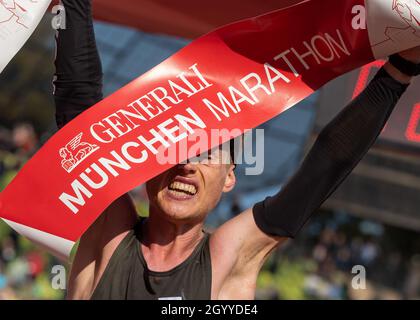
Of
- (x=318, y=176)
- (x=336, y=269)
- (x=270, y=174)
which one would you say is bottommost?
(x=318, y=176)

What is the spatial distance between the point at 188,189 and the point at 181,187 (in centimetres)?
2

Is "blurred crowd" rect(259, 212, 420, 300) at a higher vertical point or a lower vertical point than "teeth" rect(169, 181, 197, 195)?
higher

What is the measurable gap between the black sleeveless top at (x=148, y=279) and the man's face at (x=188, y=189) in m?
0.14

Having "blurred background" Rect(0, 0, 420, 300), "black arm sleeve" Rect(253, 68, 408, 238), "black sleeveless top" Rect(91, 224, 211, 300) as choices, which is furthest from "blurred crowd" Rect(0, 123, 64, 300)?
"black arm sleeve" Rect(253, 68, 408, 238)

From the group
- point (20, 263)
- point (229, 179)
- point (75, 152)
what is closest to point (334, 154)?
point (229, 179)

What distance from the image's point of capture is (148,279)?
7.72 feet

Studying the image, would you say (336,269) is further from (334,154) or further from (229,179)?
(334,154)

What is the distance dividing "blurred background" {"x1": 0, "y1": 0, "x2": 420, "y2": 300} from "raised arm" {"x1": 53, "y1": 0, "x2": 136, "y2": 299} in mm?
856

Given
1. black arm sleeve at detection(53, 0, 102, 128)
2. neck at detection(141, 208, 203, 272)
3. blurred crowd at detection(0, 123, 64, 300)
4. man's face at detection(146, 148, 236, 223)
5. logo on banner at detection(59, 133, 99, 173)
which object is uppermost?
blurred crowd at detection(0, 123, 64, 300)

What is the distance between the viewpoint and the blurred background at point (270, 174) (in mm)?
3387

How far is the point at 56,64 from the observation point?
2400 millimetres

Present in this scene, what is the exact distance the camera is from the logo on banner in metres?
2.35

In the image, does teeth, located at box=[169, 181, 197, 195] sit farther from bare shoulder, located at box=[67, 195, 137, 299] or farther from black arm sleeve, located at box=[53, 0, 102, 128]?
black arm sleeve, located at box=[53, 0, 102, 128]

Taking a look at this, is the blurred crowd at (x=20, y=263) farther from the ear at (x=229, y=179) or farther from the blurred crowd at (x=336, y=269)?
the ear at (x=229, y=179)
